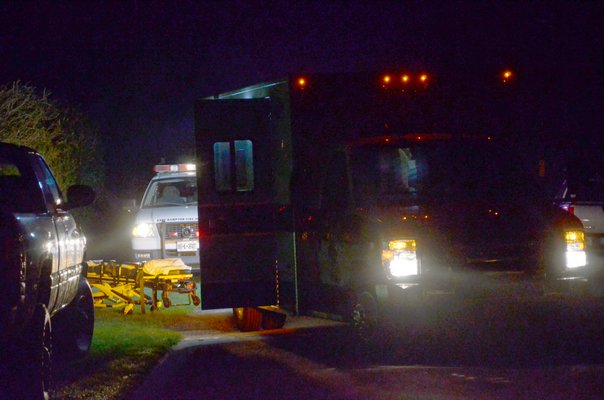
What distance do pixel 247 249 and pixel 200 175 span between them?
1034 mm

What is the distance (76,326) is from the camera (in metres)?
10.5

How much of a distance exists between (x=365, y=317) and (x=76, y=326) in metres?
3.02

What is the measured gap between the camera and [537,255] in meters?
9.98

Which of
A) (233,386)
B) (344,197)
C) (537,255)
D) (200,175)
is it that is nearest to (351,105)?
(344,197)

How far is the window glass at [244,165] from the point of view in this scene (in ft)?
39.5

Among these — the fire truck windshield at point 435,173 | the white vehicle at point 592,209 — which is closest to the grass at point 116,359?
the fire truck windshield at point 435,173

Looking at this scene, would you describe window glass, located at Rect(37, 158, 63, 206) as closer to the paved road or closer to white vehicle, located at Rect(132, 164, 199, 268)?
the paved road

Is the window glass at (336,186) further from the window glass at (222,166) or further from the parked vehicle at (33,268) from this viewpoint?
the parked vehicle at (33,268)

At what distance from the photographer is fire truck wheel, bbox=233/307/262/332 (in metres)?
12.6

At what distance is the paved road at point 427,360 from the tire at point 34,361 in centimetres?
135

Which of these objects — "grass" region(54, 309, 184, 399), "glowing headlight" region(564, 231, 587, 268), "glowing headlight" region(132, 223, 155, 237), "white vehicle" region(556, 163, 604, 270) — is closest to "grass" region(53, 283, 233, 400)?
"grass" region(54, 309, 184, 399)

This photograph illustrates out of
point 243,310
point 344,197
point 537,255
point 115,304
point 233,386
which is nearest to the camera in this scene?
point 233,386

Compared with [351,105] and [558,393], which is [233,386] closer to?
[558,393]

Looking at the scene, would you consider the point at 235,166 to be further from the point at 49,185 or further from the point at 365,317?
the point at 49,185
